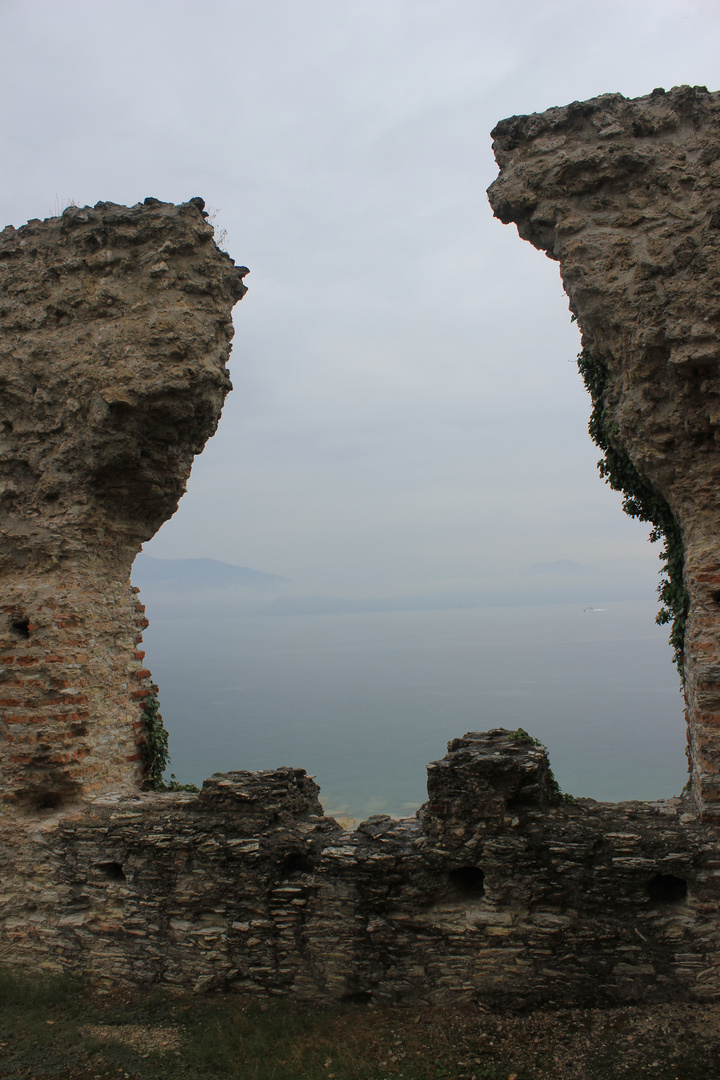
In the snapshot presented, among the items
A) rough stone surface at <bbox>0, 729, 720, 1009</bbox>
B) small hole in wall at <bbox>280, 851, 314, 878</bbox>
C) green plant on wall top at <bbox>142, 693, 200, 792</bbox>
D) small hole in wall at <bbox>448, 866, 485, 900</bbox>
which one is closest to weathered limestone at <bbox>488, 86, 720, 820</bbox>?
rough stone surface at <bbox>0, 729, 720, 1009</bbox>

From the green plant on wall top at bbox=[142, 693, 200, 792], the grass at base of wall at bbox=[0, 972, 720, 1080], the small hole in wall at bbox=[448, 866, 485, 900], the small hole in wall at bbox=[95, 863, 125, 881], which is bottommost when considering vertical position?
the grass at base of wall at bbox=[0, 972, 720, 1080]

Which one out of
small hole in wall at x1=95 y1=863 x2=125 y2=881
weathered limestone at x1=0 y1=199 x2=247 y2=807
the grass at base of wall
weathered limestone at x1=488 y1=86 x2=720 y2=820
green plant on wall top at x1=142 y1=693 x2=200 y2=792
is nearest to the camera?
the grass at base of wall

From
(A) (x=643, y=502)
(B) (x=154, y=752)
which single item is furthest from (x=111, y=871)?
(A) (x=643, y=502)

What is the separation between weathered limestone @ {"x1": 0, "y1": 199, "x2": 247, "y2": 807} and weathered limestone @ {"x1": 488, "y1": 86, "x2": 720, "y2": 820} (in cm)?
319

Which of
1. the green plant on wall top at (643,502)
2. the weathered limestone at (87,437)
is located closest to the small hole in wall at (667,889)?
the green plant on wall top at (643,502)

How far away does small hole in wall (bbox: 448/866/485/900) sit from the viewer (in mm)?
5179

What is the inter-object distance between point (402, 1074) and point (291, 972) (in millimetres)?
1213

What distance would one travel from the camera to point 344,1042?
4.77 m

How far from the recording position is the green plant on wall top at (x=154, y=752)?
6809 millimetres

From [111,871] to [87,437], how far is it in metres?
3.92

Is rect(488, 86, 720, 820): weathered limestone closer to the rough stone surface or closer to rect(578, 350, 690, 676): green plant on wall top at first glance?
rect(578, 350, 690, 676): green plant on wall top

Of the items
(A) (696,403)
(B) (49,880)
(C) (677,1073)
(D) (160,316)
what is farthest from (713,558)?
(B) (49,880)

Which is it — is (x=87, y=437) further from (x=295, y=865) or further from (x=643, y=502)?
(x=643, y=502)

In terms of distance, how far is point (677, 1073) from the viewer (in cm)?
416
